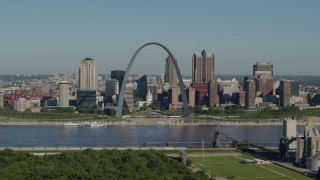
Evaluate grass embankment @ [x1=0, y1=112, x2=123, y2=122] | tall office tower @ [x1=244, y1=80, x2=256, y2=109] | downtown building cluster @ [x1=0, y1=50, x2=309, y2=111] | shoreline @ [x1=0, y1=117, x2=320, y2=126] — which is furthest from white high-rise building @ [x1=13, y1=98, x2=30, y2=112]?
tall office tower @ [x1=244, y1=80, x2=256, y2=109]

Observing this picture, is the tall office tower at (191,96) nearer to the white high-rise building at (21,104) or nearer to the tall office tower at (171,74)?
the white high-rise building at (21,104)

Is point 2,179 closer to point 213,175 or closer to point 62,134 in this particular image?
point 213,175

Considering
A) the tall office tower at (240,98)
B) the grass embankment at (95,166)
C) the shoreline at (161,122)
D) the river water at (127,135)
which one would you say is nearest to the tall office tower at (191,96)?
the tall office tower at (240,98)

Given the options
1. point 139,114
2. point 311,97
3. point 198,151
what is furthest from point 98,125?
point 311,97

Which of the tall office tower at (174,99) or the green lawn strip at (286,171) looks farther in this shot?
the tall office tower at (174,99)

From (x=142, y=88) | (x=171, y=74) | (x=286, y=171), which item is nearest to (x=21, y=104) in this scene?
(x=142, y=88)

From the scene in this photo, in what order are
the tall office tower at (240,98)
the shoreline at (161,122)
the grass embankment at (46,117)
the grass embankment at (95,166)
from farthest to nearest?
the tall office tower at (240,98) → the grass embankment at (46,117) → the shoreline at (161,122) → the grass embankment at (95,166)
